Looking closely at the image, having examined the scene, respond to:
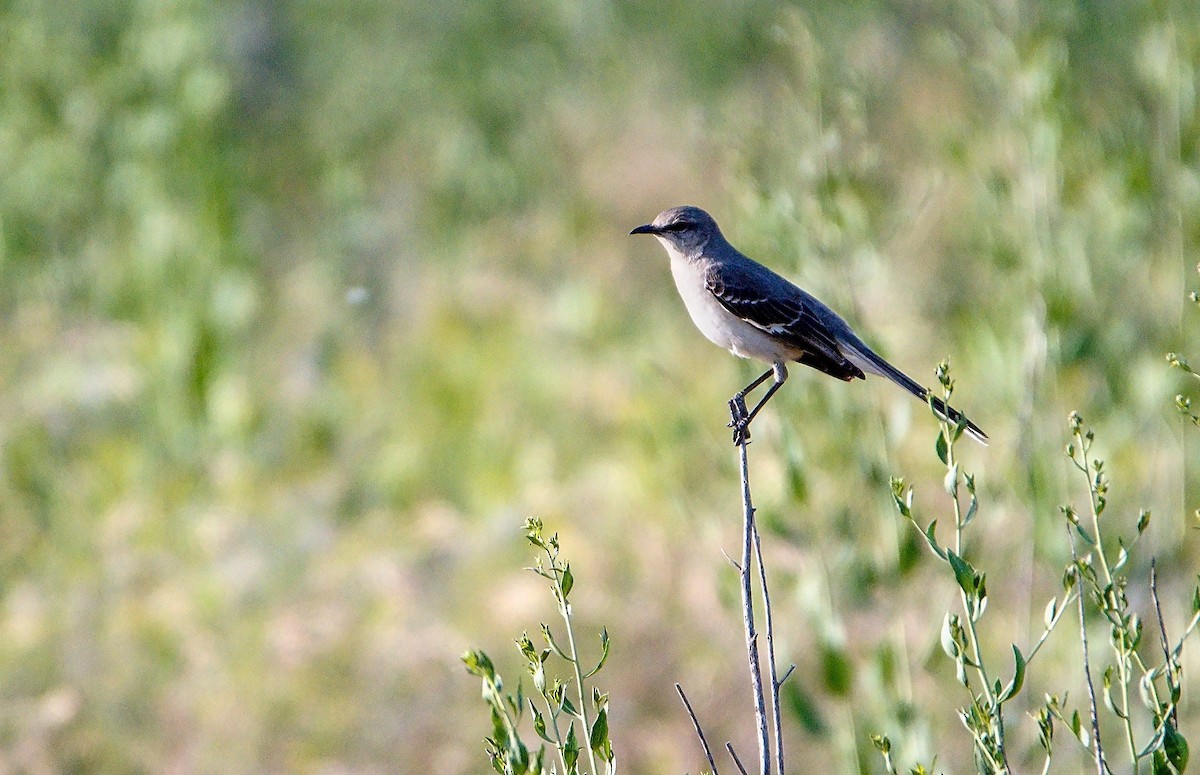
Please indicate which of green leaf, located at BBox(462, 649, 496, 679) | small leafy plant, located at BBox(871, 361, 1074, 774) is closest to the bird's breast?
small leafy plant, located at BBox(871, 361, 1074, 774)

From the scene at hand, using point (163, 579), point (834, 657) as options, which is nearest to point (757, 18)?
point (163, 579)

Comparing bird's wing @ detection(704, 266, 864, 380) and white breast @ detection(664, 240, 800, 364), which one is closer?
bird's wing @ detection(704, 266, 864, 380)

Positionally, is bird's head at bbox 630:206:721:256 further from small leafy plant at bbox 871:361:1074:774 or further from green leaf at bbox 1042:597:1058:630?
green leaf at bbox 1042:597:1058:630

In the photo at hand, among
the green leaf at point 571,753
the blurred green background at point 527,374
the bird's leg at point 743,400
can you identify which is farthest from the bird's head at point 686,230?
the green leaf at point 571,753

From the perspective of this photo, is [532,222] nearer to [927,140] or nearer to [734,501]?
[927,140]

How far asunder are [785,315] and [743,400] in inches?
12.9

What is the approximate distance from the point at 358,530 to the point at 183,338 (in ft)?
5.41

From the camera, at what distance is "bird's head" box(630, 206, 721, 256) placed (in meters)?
4.66

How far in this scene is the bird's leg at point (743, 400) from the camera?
398 centimetres

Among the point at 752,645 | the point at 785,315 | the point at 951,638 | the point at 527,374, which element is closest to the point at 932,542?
the point at 951,638

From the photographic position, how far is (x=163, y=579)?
20.2ft

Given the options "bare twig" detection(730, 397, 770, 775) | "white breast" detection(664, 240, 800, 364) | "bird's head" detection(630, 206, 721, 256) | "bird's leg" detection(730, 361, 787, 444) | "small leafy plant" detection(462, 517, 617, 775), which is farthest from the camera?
"bird's head" detection(630, 206, 721, 256)

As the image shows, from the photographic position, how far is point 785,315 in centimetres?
418

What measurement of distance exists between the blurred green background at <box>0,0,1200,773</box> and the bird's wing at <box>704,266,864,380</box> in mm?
124
